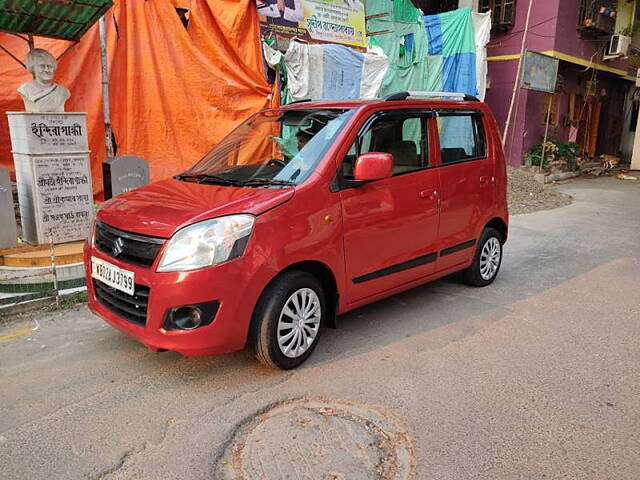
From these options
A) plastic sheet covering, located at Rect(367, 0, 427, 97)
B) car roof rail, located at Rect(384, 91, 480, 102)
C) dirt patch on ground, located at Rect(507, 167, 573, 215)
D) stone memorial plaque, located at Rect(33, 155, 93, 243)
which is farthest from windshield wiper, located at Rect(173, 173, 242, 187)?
plastic sheet covering, located at Rect(367, 0, 427, 97)

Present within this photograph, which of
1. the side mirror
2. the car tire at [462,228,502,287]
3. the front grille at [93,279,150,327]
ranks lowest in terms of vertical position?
the car tire at [462,228,502,287]

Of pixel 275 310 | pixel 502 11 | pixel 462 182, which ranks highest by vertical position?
pixel 502 11

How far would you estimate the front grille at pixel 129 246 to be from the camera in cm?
313

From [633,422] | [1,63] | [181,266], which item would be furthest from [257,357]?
[1,63]

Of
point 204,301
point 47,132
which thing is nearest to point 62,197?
point 47,132

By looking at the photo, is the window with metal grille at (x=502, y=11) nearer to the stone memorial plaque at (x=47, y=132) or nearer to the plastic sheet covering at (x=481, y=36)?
the plastic sheet covering at (x=481, y=36)

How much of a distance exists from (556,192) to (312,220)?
430 inches

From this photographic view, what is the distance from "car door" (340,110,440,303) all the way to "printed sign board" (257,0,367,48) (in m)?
5.97

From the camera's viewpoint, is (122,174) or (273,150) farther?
(122,174)

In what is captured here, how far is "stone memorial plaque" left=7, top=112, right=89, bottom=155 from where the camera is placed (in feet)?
17.6

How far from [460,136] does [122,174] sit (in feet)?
12.9

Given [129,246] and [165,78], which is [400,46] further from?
[129,246]

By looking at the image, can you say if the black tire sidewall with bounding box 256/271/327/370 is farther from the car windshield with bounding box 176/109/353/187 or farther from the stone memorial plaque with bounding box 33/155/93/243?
the stone memorial plaque with bounding box 33/155/93/243

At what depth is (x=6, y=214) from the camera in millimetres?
5402
